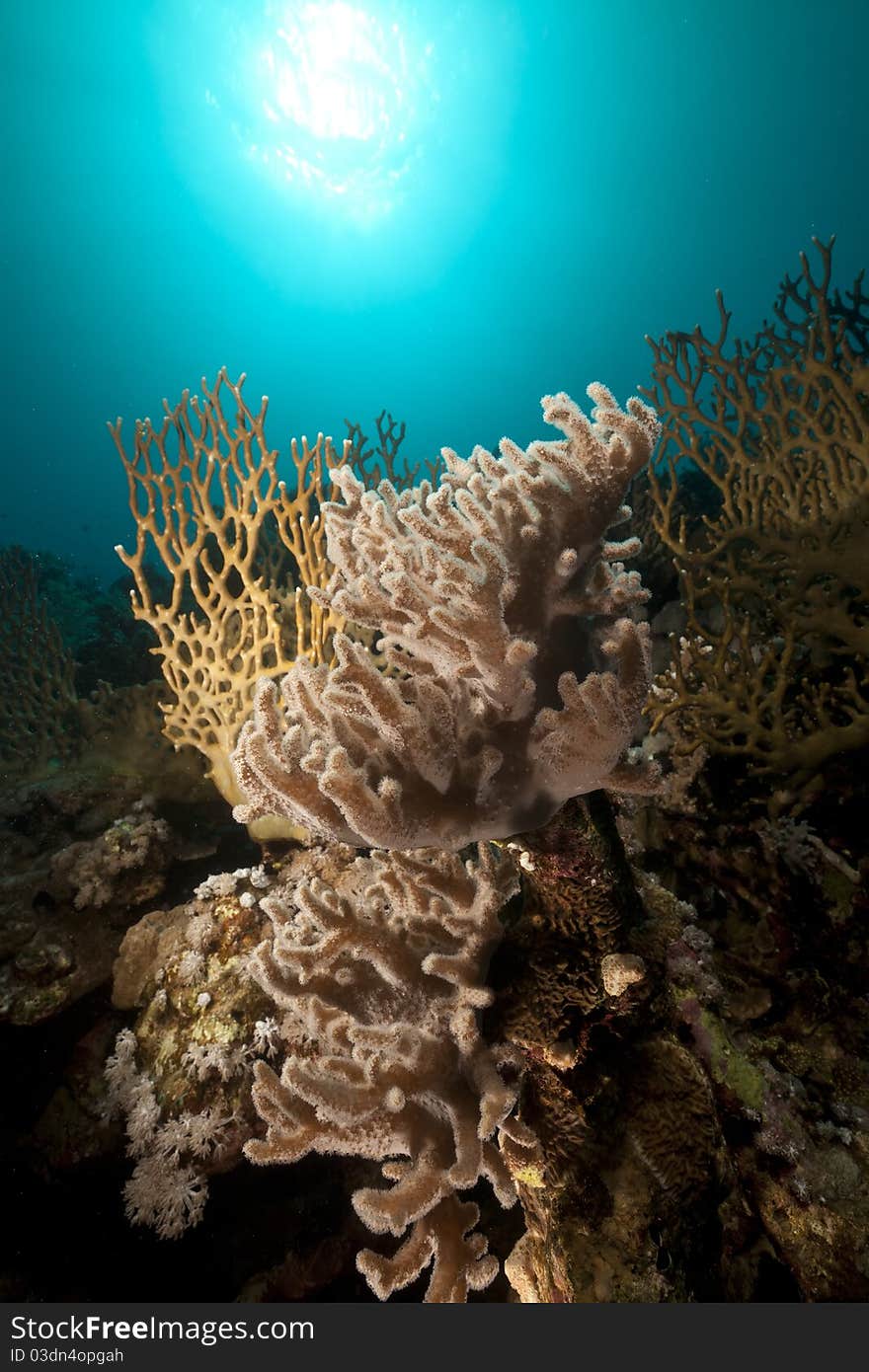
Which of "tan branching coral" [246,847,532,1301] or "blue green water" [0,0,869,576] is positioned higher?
"blue green water" [0,0,869,576]

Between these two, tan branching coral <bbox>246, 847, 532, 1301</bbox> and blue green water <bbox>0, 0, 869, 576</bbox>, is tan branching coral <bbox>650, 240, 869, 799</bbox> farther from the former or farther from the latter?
blue green water <bbox>0, 0, 869, 576</bbox>

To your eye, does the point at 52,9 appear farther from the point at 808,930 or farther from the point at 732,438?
the point at 808,930

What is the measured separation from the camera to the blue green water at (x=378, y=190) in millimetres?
46156

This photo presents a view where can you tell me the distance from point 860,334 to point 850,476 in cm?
663

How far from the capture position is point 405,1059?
6.01 ft

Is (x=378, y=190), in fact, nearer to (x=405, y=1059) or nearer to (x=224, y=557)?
(x=224, y=557)

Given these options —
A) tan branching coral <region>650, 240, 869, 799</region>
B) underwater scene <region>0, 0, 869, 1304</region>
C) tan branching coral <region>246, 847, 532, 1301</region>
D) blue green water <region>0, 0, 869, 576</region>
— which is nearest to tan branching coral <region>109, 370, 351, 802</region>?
underwater scene <region>0, 0, 869, 1304</region>

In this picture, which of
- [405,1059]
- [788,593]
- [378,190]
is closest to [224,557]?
[405,1059]

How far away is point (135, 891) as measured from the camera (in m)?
4.52

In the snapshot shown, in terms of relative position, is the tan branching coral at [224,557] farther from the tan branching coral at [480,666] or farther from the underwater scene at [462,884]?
the tan branching coral at [480,666]

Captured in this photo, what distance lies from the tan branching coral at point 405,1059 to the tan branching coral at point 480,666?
0.44 metres

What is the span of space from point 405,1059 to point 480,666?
1.31m

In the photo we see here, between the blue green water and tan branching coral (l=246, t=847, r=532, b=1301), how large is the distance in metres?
62.0

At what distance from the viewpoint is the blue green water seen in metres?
46.2
